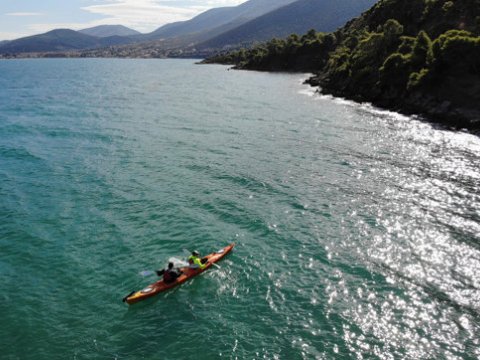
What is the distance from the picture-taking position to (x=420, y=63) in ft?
240

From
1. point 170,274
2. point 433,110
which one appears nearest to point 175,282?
point 170,274

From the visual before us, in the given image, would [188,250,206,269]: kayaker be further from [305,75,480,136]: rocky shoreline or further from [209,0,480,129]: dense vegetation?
[209,0,480,129]: dense vegetation

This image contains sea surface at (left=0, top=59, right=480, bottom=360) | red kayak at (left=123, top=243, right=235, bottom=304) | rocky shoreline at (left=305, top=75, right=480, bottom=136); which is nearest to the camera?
sea surface at (left=0, top=59, right=480, bottom=360)

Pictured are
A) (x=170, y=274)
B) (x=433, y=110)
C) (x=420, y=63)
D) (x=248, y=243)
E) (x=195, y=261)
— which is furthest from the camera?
(x=420, y=63)

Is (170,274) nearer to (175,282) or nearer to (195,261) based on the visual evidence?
(175,282)

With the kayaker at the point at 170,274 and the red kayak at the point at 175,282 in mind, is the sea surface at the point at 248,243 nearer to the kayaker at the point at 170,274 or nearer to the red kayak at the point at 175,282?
the red kayak at the point at 175,282

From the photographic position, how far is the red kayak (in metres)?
22.3

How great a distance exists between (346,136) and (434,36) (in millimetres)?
46405

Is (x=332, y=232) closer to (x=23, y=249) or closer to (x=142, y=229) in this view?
(x=142, y=229)

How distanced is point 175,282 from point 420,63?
7093cm

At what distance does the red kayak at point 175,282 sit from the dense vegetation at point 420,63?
1950 inches

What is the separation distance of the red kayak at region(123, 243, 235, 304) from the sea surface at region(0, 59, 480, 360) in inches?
23.2

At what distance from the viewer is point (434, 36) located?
271ft

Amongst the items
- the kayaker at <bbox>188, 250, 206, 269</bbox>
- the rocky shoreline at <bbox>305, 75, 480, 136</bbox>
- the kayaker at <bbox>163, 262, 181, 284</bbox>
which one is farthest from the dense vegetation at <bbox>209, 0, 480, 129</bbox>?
the kayaker at <bbox>163, 262, 181, 284</bbox>
